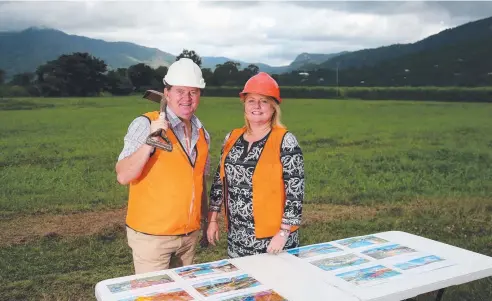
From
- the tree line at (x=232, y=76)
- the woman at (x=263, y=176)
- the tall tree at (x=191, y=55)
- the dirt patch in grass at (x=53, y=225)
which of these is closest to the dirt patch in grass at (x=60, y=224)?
the dirt patch in grass at (x=53, y=225)

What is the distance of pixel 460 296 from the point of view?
13.1 feet

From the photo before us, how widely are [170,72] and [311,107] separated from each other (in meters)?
7.01

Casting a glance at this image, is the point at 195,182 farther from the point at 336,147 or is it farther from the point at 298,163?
the point at 336,147

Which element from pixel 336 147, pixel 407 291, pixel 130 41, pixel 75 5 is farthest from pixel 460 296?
pixel 75 5

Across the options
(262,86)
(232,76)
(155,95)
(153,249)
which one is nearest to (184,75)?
(155,95)

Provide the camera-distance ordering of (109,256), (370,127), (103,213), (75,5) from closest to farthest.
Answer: (109,256) < (103,213) < (75,5) < (370,127)

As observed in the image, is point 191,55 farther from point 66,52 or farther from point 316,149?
point 316,149

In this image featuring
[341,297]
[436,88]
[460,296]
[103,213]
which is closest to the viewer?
[341,297]

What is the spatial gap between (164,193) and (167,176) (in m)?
0.08

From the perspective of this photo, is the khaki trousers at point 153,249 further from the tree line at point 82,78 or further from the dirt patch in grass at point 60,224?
the tree line at point 82,78

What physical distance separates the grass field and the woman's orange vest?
2027 millimetres

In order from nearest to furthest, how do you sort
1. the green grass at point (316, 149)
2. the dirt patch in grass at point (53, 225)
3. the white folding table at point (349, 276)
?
the white folding table at point (349, 276) → the dirt patch in grass at point (53, 225) → the green grass at point (316, 149)

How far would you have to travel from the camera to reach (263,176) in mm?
2592

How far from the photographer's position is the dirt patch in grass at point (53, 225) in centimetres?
503
